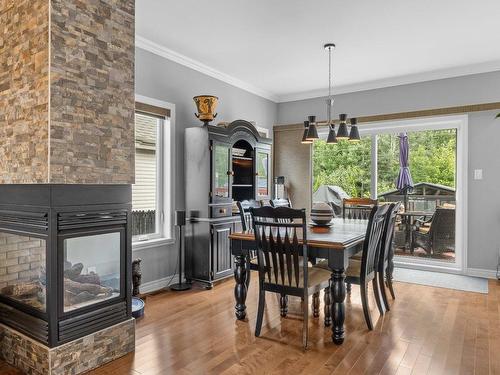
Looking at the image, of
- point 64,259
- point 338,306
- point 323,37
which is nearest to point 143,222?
point 64,259

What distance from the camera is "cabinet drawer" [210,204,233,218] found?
411 cm

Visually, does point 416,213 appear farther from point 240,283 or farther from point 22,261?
point 22,261

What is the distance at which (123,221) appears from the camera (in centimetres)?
251

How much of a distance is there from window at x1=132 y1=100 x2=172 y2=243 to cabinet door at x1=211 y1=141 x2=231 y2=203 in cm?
52

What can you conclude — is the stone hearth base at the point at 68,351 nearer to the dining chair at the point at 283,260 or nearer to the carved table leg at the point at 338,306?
the dining chair at the point at 283,260

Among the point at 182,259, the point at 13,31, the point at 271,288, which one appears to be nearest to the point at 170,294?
the point at 182,259

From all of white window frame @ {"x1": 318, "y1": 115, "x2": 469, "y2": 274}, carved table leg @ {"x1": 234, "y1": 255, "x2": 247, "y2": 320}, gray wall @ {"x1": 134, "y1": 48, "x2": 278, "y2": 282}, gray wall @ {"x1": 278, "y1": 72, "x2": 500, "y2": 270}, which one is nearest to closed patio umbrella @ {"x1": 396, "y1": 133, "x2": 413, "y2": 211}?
white window frame @ {"x1": 318, "y1": 115, "x2": 469, "y2": 274}

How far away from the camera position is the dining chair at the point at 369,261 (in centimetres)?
285

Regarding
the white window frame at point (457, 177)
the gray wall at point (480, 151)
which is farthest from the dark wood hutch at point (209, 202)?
the gray wall at point (480, 151)

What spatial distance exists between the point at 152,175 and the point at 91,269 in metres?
1.86

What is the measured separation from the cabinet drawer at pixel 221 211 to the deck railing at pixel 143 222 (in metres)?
0.67

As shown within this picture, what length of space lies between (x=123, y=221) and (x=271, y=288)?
3.93 feet

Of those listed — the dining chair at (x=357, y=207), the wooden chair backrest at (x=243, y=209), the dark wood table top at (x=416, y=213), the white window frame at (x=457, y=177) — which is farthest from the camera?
the dark wood table top at (x=416, y=213)

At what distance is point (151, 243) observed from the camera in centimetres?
393
